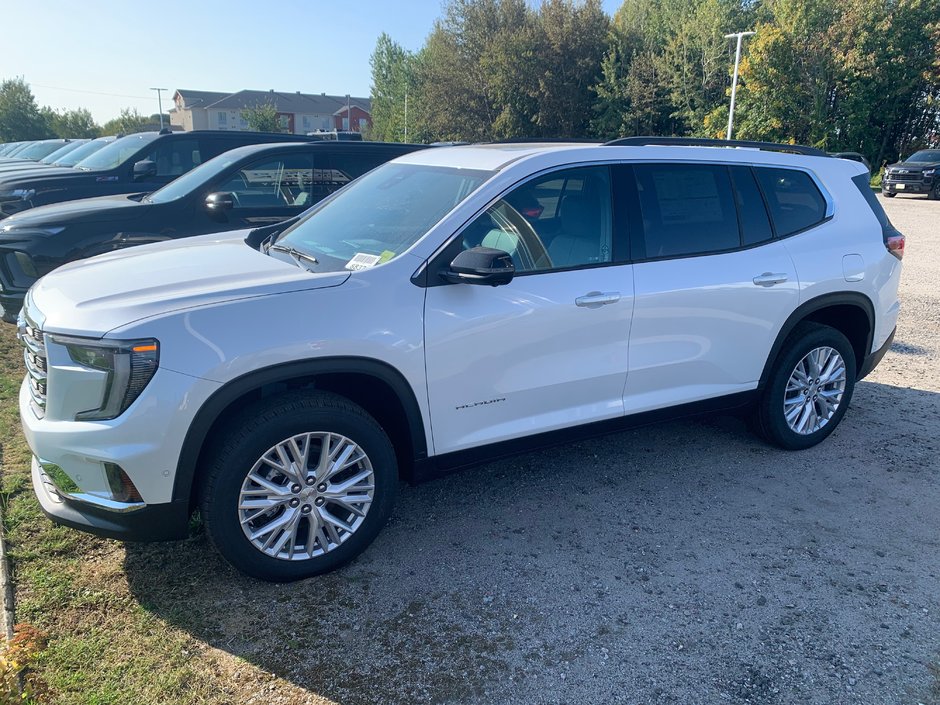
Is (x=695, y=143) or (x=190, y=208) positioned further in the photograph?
→ (x=190, y=208)

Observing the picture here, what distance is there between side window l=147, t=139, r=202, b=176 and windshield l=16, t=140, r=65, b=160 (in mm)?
12867

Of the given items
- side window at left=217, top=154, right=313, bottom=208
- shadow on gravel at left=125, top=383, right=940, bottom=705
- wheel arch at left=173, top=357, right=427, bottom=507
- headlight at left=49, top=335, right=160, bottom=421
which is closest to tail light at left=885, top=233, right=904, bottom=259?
shadow on gravel at left=125, top=383, right=940, bottom=705

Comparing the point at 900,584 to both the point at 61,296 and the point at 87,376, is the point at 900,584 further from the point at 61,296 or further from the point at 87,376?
the point at 61,296

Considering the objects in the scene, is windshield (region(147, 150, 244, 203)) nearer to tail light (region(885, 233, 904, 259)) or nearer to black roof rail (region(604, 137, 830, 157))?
black roof rail (region(604, 137, 830, 157))

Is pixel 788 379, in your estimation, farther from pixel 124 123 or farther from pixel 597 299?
pixel 124 123

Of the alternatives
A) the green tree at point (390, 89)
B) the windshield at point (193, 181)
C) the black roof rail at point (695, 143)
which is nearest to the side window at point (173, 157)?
the windshield at point (193, 181)

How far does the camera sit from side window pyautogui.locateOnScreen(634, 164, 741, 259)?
3.86m

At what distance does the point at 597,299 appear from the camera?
3.58 m

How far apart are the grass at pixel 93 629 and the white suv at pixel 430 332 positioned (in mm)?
385

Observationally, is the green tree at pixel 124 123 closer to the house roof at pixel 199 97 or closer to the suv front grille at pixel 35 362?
the house roof at pixel 199 97

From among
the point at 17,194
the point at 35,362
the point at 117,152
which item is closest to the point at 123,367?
the point at 35,362

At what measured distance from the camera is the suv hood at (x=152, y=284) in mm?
2805

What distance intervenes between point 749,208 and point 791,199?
1.27 ft

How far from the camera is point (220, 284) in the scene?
304cm
